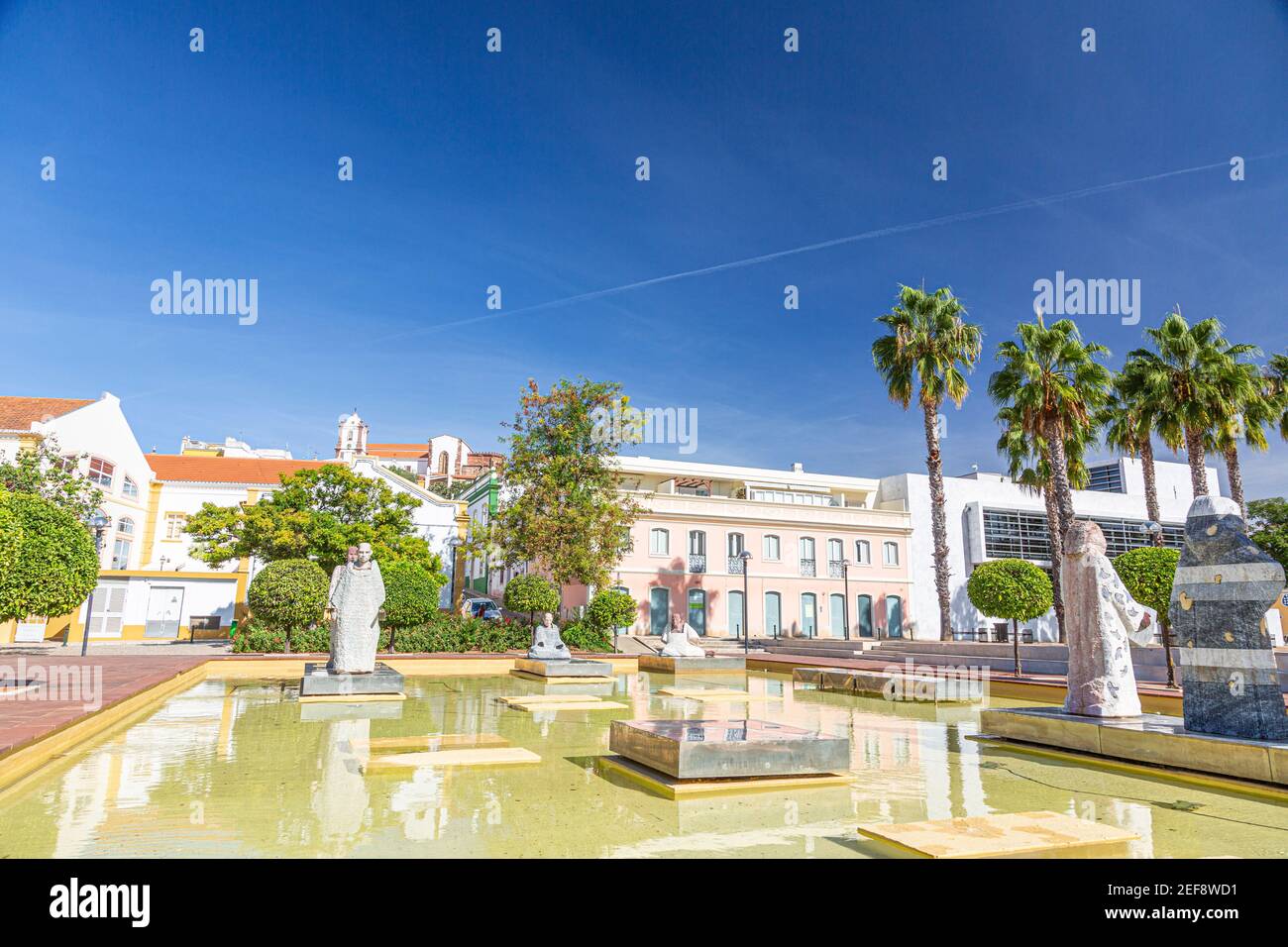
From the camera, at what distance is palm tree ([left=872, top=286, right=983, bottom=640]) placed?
28203 mm

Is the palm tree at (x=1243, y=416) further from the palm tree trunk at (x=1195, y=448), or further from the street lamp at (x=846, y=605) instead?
the street lamp at (x=846, y=605)

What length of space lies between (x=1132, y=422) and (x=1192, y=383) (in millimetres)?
3675

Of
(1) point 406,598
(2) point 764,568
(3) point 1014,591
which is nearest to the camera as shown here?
(3) point 1014,591

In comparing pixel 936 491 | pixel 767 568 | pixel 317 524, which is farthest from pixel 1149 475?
pixel 317 524

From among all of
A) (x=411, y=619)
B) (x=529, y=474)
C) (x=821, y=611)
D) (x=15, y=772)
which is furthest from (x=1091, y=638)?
(x=821, y=611)

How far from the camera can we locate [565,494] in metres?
24.8

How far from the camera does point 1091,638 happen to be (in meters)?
7.71

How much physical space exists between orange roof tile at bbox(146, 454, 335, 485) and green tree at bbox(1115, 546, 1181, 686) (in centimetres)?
3926

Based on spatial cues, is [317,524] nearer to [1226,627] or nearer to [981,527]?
[1226,627]

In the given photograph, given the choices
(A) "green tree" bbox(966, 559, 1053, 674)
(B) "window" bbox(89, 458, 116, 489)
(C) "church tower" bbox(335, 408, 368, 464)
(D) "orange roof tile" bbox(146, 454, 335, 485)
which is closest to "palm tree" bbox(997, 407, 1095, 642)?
(A) "green tree" bbox(966, 559, 1053, 674)

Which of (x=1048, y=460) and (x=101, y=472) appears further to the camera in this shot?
(x=101, y=472)

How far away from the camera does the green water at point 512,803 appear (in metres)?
4.27

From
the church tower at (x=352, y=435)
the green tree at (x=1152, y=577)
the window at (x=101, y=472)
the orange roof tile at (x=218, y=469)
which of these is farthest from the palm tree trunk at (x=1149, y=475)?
the church tower at (x=352, y=435)
